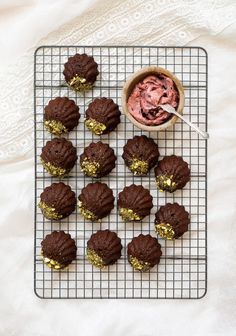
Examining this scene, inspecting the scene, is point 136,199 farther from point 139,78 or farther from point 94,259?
point 139,78

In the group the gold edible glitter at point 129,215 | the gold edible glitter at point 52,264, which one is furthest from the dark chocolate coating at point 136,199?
the gold edible glitter at point 52,264

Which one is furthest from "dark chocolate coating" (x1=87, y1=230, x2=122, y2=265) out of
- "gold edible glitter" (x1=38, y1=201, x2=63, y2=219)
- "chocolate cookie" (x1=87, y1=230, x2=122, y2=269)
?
"gold edible glitter" (x1=38, y1=201, x2=63, y2=219)

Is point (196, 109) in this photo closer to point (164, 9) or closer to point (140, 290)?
point (164, 9)

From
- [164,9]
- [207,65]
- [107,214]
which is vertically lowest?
[107,214]

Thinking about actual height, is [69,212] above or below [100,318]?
above

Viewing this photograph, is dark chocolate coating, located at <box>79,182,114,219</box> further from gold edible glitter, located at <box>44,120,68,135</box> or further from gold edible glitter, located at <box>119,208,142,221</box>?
gold edible glitter, located at <box>44,120,68,135</box>

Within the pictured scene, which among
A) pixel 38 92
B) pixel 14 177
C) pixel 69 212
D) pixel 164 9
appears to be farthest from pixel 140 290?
pixel 164 9
